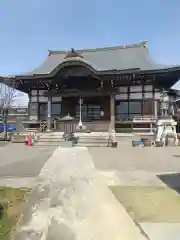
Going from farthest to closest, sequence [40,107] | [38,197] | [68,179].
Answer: [40,107] < [68,179] < [38,197]

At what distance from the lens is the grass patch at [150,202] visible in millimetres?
5155

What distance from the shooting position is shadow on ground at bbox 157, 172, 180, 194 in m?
7.61

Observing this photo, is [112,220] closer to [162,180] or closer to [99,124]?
[162,180]

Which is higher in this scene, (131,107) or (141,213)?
(131,107)

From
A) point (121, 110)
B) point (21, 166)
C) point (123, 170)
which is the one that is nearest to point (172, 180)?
point (123, 170)

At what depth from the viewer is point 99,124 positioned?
972 inches

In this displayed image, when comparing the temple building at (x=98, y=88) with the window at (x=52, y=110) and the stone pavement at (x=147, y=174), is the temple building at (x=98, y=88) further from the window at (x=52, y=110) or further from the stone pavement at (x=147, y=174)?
the stone pavement at (x=147, y=174)

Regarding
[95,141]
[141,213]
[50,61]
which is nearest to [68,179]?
[141,213]

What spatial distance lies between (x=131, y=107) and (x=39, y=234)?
2253cm

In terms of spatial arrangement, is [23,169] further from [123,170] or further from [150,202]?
[150,202]

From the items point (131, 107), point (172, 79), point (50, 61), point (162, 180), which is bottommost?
point (162, 180)

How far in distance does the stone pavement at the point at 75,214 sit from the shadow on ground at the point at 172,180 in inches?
72.9

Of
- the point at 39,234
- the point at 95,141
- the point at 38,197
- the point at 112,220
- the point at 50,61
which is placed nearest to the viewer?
the point at 39,234

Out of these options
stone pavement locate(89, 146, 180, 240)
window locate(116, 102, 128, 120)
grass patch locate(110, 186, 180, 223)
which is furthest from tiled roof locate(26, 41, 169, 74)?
grass patch locate(110, 186, 180, 223)
